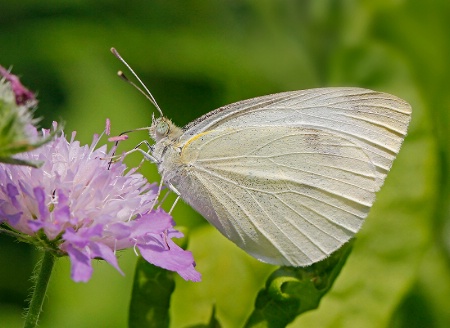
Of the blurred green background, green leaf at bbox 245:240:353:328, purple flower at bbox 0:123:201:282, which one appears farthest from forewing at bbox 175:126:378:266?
purple flower at bbox 0:123:201:282

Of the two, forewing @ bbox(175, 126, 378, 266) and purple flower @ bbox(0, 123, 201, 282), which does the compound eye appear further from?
purple flower @ bbox(0, 123, 201, 282)

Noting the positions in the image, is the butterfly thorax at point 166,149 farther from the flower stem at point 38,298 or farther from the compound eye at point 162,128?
the flower stem at point 38,298

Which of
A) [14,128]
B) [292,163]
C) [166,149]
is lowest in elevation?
[14,128]

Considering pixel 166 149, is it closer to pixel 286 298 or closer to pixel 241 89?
pixel 286 298

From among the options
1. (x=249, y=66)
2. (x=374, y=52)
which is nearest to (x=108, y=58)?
(x=249, y=66)

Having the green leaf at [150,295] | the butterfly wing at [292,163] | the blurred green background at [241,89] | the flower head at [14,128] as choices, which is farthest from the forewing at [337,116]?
the flower head at [14,128]

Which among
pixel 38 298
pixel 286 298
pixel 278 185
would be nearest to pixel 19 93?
pixel 38 298
